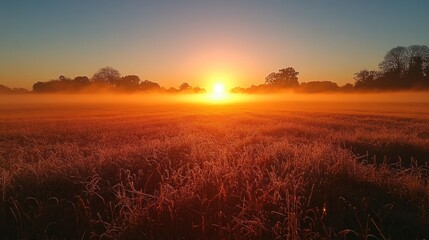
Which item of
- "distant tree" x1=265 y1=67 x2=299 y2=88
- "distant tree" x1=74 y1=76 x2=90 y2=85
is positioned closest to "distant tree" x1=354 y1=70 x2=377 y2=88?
"distant tree" x1=265 y1=67 x2=299 y2=88

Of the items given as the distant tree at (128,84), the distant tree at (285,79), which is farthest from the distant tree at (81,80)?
the distant tree at (285,79)

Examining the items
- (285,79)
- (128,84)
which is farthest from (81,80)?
(285,79)

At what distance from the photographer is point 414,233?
5.38 meters

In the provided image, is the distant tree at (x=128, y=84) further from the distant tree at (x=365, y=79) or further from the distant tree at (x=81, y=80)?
the distant tree at (x=365, y=79)

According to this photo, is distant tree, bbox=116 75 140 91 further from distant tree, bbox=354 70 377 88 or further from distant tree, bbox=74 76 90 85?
distant tree, bbox=354 70 377 88

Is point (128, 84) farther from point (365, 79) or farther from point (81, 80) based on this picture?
point (365, 79)

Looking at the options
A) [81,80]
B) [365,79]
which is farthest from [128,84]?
[365,79]

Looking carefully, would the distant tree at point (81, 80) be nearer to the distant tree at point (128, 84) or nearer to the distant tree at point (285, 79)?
the distant tree at point (128, 84)

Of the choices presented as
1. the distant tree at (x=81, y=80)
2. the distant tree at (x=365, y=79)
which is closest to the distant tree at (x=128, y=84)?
the distant tree at (x=81, y=80)

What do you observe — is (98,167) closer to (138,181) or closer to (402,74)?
(138,181)

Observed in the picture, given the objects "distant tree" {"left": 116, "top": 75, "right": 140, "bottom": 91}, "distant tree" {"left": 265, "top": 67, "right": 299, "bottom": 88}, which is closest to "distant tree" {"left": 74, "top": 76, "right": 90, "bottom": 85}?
"distant tree" {"left": 116, "top": 75, "right": 140, "bottom": 91}

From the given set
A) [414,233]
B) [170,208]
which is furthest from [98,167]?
[414,233]

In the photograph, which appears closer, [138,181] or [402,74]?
[138,181]

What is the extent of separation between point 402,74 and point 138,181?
94.2 metres
